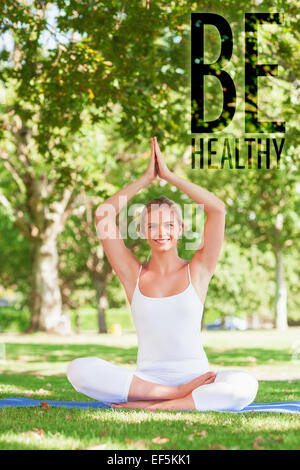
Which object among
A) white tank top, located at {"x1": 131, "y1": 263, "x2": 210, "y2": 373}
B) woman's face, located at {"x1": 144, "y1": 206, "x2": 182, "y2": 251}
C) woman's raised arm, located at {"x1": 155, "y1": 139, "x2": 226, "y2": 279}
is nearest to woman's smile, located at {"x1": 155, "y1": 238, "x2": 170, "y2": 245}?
woman's face, located at {"x1": 144, "y1": 206, "x2": 182, "y2": 251}

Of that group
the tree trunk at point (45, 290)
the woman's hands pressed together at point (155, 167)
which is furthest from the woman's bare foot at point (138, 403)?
the tree trunk at point (45, 290)

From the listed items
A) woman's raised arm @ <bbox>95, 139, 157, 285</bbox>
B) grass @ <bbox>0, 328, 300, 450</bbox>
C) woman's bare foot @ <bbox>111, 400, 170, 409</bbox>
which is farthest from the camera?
woman's raised arm @ <bbox>95, 139, 157, 285</bbox>

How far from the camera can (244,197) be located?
29.8 m

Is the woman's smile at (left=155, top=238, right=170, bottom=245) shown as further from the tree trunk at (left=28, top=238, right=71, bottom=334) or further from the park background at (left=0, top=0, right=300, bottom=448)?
the tree trunk at (left=28, top=238, right=71, bottom=334)

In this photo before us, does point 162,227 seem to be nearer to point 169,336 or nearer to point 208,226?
point 208,226

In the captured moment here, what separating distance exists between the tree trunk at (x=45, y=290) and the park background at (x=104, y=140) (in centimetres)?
5

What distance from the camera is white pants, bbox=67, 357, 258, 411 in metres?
5.48

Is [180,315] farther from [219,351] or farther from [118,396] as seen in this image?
[219,351]

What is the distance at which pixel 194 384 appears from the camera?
5.57 meters

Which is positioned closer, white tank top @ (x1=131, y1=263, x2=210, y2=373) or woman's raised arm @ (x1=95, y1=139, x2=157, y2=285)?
white tank top @ (x1=131, y1=263, x2=210, y2=373)

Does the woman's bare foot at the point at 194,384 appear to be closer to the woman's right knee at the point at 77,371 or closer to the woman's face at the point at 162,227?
the woman's right knee at the point at 77,371

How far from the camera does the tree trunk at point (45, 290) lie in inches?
944

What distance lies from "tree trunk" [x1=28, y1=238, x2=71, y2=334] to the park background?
0.15ft
